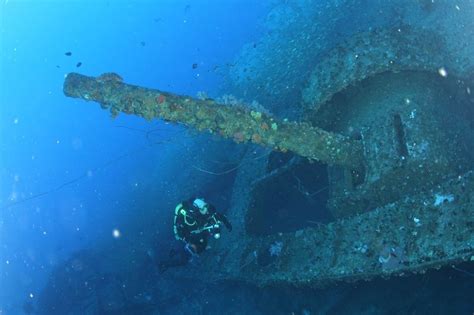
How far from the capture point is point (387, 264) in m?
4.29

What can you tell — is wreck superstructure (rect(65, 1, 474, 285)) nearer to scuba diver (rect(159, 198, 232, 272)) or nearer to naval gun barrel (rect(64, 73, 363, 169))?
naval gun barrel (rect(64, 73, 363, 169))

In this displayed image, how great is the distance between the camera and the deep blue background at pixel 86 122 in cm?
3653

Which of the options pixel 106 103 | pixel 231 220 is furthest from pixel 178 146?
pixel 106 103

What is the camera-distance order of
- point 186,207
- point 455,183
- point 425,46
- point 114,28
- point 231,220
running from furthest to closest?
point 114,28, point 231,220, point 186,207, point 425,46, point 455,183

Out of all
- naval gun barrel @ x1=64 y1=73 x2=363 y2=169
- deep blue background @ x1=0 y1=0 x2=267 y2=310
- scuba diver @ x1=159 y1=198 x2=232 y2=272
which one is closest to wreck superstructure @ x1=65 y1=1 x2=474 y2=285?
naval gun barrel @ x1=64 y1=73 x2=363 y2=169

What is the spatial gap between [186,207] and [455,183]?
Answer: 4.70 metres

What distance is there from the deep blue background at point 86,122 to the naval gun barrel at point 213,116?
1718cm

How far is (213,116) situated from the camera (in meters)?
4.83

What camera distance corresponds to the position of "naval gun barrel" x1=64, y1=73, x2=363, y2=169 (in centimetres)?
479

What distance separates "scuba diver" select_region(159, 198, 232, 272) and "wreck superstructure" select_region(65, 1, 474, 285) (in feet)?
A: 3.17

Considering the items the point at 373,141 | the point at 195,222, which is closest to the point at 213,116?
the point at 373,141

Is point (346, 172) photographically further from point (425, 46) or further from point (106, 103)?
point (106, 103)

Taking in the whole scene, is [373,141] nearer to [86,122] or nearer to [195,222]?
[195,222]

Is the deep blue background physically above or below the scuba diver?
above
